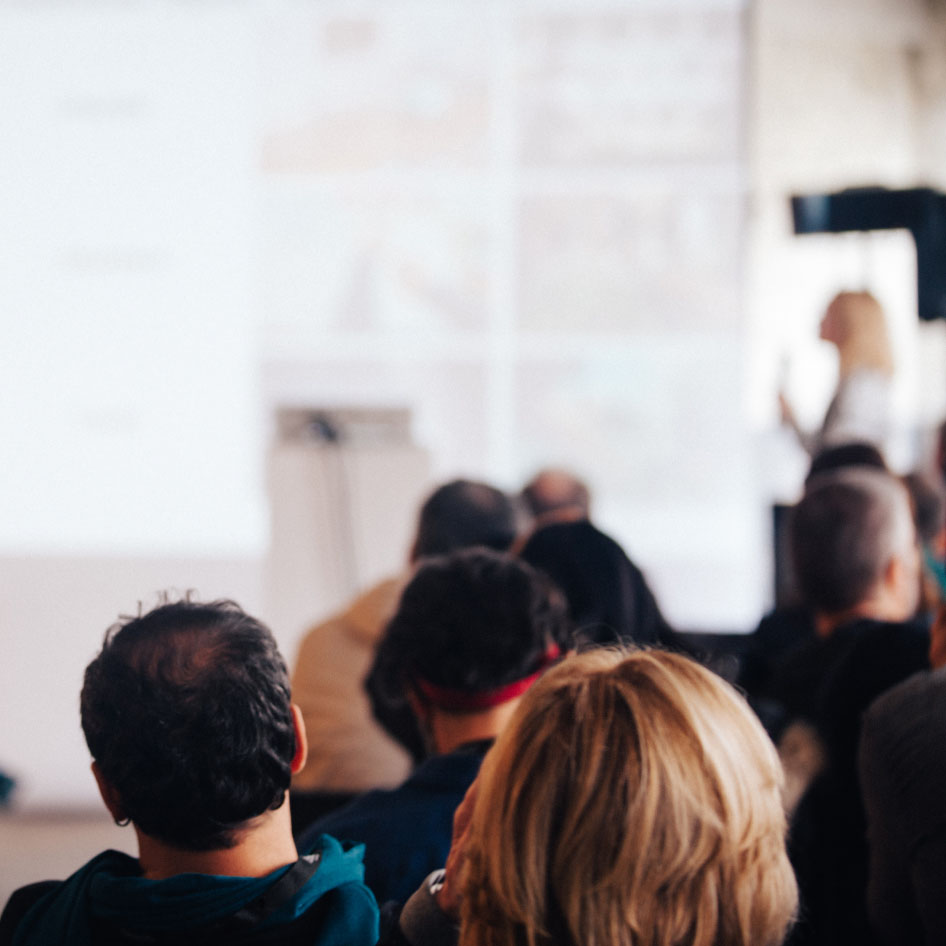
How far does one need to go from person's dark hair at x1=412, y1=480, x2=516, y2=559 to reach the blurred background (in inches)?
82.7

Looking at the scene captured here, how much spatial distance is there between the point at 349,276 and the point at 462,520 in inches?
94.6

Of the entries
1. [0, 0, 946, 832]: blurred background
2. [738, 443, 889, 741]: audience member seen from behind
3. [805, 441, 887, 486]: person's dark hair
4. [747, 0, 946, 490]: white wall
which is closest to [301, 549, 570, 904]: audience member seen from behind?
[738, 443, 889, 741]: audience member seen from behind

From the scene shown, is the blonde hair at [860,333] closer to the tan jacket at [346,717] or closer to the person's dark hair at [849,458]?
the person's dark hair at [849,458]

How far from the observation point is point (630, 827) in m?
0.82

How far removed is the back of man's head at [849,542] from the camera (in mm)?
1962

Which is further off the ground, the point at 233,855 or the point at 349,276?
the point at 349,276

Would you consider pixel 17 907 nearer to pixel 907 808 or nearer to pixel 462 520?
pixel 907 808

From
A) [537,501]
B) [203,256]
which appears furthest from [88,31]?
[537,501]

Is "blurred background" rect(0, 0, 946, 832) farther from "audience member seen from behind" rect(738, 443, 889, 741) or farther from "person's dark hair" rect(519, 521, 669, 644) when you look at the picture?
"person's dark hair" rect(519, 521, 669, 644)

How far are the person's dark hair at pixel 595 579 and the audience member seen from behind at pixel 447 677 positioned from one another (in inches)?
15.8

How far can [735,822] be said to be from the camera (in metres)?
0.83

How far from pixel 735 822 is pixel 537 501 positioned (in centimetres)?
221

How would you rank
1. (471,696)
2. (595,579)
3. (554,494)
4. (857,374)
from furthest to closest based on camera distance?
1. (857,374)
2. (554,494)
3. (595,579)
4. (471,696)

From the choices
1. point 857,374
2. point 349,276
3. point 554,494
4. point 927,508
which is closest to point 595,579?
point 554,494
